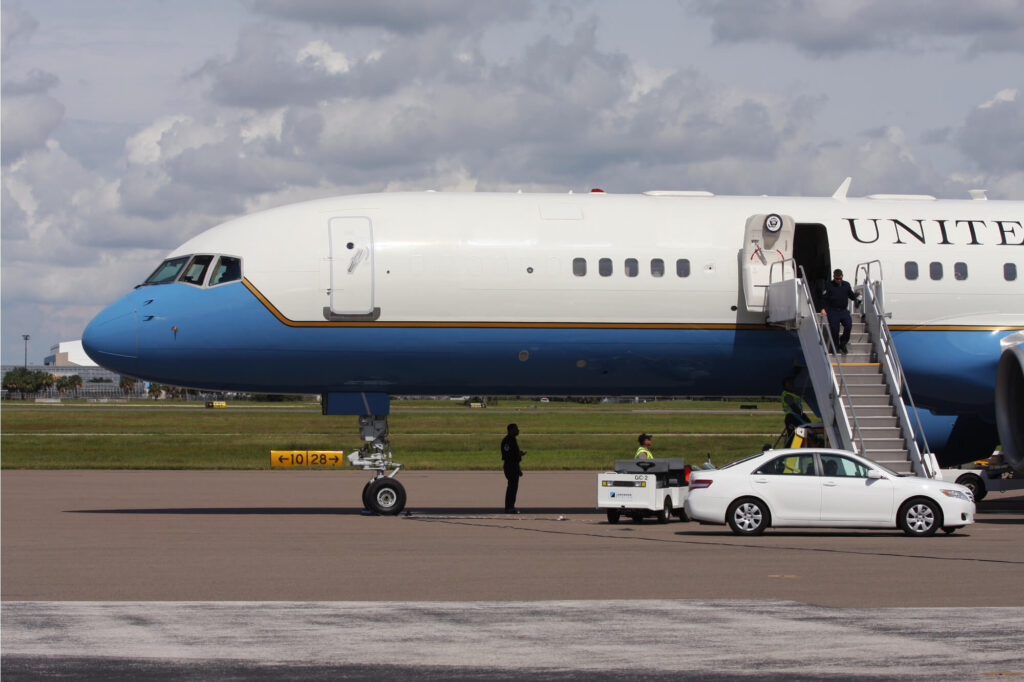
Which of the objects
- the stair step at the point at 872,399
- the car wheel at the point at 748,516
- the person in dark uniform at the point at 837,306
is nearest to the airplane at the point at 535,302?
the person in dark uniform at the point at 837,306

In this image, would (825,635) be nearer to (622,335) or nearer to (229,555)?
(229,555)

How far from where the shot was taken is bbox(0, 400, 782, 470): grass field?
5350cm

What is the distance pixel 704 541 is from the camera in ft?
74.4

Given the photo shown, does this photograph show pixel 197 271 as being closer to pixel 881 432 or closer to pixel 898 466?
pixel 881 432

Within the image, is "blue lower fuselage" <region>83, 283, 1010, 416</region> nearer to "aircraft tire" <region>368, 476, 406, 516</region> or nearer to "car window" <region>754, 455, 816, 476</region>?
"aircraft tire" <region>368, 476, 406, 516</region>

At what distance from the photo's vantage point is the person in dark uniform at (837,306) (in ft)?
85.4

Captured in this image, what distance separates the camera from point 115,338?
83.2 feet

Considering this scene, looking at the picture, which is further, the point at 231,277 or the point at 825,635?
the point at 231,277

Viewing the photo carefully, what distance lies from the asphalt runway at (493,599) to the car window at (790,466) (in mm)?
1281

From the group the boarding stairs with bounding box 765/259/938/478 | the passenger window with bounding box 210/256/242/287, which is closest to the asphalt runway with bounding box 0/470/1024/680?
the boarding stairs with bounding box 765/259/938/478

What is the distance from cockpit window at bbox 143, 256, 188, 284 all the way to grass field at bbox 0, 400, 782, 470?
80.6 feet

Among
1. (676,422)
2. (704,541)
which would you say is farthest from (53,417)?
(704,541)

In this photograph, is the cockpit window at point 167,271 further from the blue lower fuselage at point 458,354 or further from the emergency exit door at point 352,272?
the emergency exit door at point 352,272

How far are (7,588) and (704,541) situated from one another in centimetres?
1171
